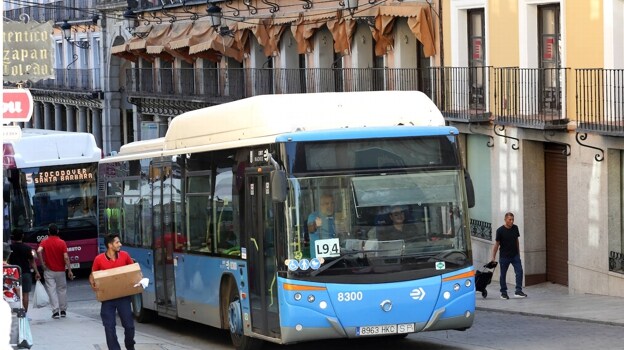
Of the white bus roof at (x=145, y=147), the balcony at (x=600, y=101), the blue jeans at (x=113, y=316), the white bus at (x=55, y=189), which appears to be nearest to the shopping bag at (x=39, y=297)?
the white bus roof at (x=145, y=147)

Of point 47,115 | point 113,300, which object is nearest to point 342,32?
point 113,300

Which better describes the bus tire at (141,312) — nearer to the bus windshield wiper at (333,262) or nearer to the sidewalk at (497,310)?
the sidewalk at (497,310)

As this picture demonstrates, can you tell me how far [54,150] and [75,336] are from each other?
1310cm

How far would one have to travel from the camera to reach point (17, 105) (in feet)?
43.6

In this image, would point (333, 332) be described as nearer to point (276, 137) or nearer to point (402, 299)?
point (402, 299)

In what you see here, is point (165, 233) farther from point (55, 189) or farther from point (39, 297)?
point (55, 189)

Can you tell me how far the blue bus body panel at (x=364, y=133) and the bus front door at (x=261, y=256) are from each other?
732mm

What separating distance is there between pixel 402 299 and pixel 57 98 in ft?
182

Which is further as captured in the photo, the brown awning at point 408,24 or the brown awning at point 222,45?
the brown awning at point 222,45

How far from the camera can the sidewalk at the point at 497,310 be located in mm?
20359

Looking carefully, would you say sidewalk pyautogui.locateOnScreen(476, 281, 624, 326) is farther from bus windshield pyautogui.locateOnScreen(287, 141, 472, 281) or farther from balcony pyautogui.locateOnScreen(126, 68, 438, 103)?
balcony pyautogui.locateOnScreen(126, 68, 438, 103)

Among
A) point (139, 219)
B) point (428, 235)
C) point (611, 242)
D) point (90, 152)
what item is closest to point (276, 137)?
point (428, 235)

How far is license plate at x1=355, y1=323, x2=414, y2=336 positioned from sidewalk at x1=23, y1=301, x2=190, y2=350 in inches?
153

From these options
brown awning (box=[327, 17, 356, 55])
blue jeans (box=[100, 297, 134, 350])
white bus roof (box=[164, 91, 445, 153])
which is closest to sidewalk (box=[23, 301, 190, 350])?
blue jeans (box=[100, 297, 134, 350])
